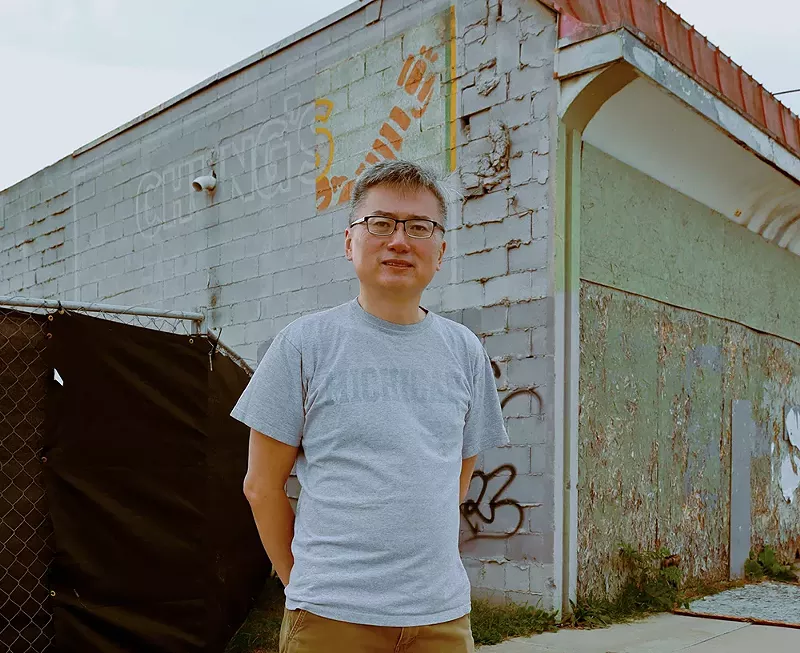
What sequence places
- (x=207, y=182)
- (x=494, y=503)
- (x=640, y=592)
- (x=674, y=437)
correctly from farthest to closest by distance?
1. (x=207, y=182)
2. (x=674, y=437)
3. (x=640, y=592)
4. (x=494, y=503)

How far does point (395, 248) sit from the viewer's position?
2.23m

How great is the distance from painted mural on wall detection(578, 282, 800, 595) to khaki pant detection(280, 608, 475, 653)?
4153 mm

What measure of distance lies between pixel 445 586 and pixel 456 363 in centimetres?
57

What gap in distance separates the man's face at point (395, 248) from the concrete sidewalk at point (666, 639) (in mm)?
3477

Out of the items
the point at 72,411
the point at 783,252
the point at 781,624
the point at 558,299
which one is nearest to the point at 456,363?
the point at 72,411

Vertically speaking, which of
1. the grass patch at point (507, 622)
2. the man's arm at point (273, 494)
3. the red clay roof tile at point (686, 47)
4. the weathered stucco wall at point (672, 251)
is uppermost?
the red clay roof tile at point (686, 47)

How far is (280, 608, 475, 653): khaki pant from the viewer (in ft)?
6.51

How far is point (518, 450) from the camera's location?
19.8 ft

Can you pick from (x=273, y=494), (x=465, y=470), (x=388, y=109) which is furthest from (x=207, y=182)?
(x=273, y=494)

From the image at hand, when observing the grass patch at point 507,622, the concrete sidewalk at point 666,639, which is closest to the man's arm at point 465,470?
the concrete sidewalk at point 666,639

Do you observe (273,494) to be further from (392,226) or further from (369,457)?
(392,226)

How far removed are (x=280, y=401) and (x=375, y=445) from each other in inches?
10.2

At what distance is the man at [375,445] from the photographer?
2010mm

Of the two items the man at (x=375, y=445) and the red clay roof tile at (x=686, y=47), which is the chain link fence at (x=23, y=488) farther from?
the red clay roof tile at (x=686, y=47)
